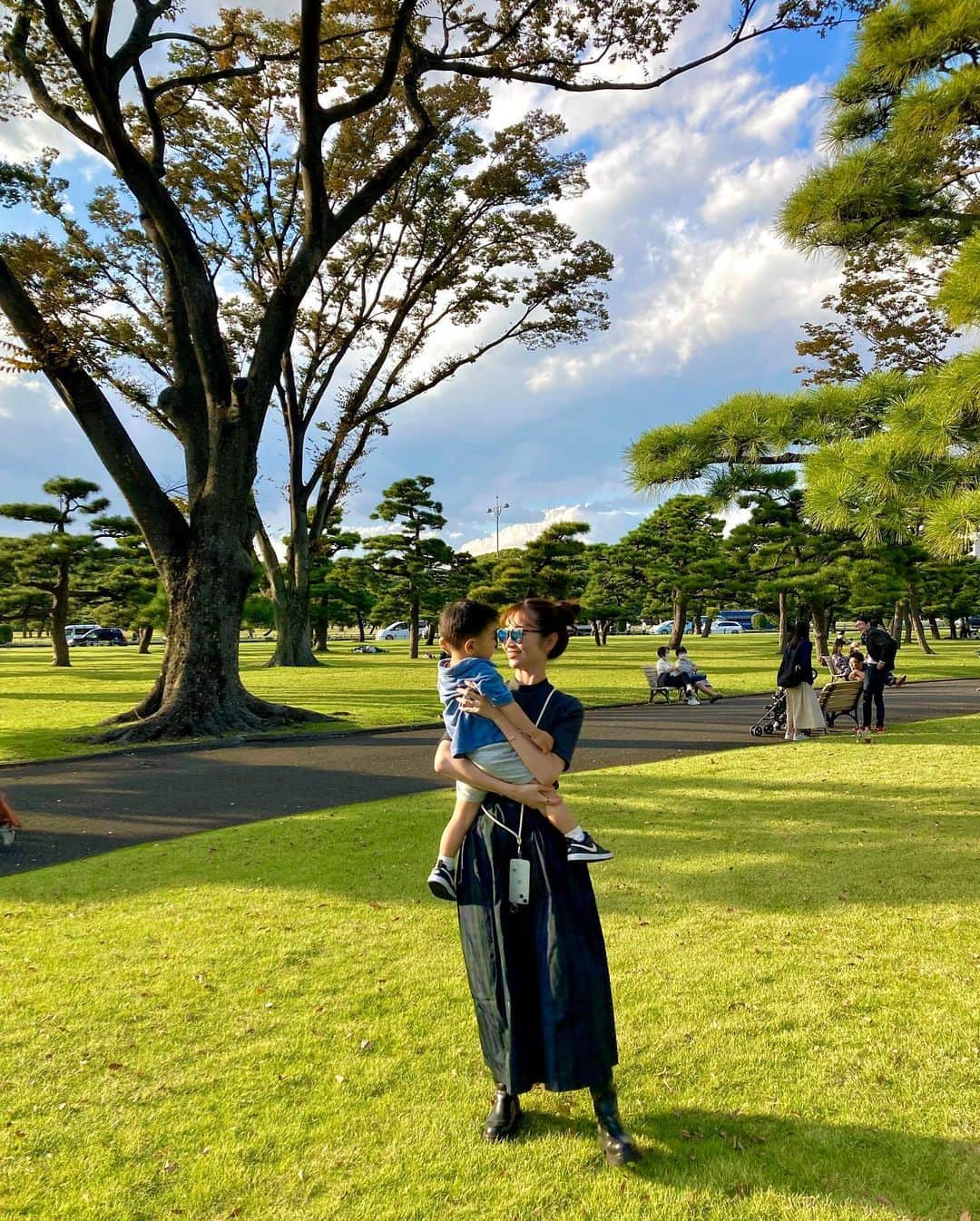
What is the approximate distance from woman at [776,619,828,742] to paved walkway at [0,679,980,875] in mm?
439

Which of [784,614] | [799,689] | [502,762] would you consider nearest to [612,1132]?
[502,762]

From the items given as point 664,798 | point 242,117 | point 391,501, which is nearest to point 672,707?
point 664,798

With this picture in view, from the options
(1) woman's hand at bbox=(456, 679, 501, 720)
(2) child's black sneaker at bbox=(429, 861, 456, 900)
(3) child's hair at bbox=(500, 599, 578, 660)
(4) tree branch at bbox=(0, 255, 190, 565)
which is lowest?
(2) child's black sneaker at bbox=(429, 861, 456, 900)

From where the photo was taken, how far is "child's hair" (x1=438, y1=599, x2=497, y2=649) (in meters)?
2.44

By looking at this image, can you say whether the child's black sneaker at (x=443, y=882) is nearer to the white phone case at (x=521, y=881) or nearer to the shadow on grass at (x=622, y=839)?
the white phone case at (x=521, y=881)

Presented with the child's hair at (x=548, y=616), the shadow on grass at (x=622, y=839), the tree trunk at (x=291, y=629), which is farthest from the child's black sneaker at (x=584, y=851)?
the tree trunk at (x=291, y=629)

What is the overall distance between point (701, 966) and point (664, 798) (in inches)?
142

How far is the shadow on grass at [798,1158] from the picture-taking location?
2092 mm

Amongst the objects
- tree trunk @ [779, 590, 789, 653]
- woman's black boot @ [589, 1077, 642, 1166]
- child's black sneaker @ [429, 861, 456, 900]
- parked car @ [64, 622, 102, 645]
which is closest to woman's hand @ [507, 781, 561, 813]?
child's black sneaker @ [429, 861, 456, 900]

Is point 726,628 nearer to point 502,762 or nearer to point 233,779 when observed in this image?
point 233,779

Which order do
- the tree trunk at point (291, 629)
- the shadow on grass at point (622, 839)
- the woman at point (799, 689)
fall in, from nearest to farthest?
the shadow on grass at point (622, 839), the woman at point (799, 689), the tree trunk at point (291, 629)

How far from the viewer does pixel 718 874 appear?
15.8ft

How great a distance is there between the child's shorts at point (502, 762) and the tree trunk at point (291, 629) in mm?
22022

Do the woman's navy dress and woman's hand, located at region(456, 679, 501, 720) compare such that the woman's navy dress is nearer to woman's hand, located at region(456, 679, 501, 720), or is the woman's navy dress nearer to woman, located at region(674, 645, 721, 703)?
woman's hand, located at region(456, 679, 501, 720)
